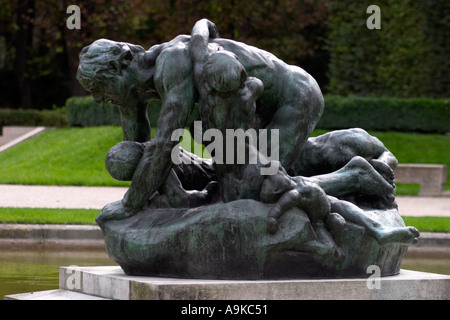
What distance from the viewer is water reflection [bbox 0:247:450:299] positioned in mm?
7383

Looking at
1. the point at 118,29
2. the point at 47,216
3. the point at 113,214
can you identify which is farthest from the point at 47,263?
the point at 118,29

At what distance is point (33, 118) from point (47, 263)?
20.6 m

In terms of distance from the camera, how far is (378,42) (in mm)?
27422

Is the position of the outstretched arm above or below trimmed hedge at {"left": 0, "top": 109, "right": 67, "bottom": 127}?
above

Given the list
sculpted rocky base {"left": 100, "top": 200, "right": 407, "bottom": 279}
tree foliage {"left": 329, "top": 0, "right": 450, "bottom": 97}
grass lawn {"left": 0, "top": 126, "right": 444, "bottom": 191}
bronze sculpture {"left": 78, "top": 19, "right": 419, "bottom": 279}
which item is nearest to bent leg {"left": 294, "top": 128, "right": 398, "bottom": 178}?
bronze sculpture {"left": 78, "top": 19, "right": 419, "bottom": 279}

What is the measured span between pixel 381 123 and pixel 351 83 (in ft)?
19.3

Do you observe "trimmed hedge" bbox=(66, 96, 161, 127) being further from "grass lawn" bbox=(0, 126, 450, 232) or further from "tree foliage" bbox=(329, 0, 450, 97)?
"tree foliage" bbox=(329, 0, 450, 97)

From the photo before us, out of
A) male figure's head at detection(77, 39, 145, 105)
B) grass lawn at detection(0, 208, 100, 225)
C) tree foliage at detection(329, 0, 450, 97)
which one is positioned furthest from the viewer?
tree foliage at detection(329, 0, 450, 97)

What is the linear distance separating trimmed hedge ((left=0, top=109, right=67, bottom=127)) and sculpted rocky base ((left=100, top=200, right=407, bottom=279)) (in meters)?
22.1

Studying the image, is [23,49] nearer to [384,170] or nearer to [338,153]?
[338,153]

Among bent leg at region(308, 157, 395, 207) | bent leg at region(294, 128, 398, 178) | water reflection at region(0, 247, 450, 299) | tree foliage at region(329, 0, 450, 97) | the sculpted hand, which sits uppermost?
tree foliage at region(329, 0, 450, 97)

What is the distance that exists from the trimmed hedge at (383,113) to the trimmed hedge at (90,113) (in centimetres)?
529

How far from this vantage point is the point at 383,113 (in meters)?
22.2
